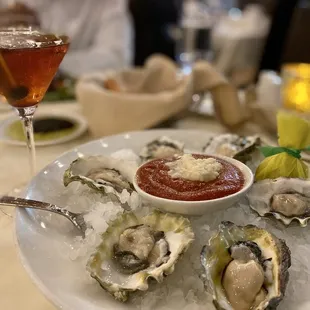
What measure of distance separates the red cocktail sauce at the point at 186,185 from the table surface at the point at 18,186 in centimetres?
26

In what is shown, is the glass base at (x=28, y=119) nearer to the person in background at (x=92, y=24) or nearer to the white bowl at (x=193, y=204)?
the white bowl at (x=193, y=204)

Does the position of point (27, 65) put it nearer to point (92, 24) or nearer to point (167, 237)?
point (167, 237)

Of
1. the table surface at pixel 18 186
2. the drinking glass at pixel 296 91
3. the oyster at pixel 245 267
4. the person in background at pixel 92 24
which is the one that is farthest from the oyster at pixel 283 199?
the person in background at pixel 92 24

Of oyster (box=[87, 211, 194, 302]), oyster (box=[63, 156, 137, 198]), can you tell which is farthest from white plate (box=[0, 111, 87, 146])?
→ oyster (box=[87, 211, 194, 302])

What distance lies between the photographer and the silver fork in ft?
2.58

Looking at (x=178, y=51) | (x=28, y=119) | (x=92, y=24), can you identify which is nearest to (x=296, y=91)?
(x=28, y=119)

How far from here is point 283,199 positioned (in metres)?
0.82

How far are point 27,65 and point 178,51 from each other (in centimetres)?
303

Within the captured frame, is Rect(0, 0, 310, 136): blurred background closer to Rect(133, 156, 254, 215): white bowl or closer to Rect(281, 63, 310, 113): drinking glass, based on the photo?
Rect(281, 63, 310, 113): drinking glass

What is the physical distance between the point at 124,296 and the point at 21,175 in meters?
0.66

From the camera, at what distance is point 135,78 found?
154 cm

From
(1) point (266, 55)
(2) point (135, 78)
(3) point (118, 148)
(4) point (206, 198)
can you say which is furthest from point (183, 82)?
(1) point (266, 55)

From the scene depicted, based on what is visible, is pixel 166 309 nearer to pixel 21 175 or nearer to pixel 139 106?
pixel 21 175

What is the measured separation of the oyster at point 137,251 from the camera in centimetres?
62
